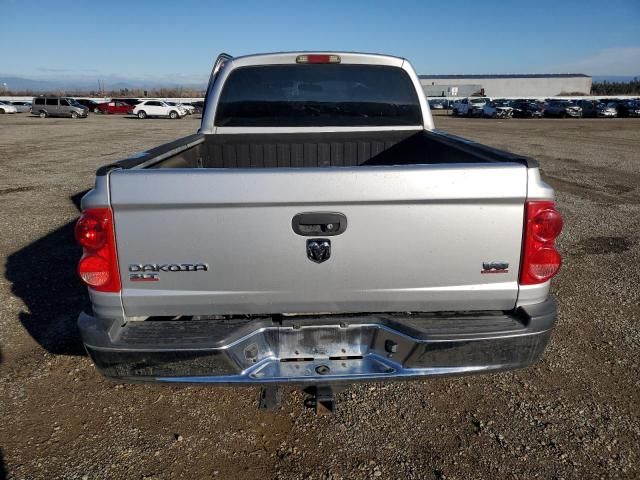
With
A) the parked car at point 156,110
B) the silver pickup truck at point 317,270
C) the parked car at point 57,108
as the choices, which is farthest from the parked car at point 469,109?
the silver pickup truck at point 317,270

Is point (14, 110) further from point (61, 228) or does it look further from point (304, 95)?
point (304, 95)

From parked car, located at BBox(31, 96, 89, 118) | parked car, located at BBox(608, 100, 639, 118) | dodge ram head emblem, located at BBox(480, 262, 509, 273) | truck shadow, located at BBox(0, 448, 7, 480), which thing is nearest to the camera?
dodge ram head emblem, located at BBox(480, 262, 509, 273)

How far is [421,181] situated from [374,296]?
623 millimetres

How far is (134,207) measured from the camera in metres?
2.15

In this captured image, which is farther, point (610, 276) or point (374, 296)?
point (610, 276)

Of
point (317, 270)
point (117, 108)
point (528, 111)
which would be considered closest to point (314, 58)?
point (317, 270)

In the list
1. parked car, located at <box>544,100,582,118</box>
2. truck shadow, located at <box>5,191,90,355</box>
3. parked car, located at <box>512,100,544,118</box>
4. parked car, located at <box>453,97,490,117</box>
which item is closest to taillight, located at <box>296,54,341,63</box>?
truck shadow, located at <box>5,191,90,355</box>

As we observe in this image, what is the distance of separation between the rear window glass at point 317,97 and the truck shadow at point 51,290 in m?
2.16

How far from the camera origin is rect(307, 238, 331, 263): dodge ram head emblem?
87.7 inches

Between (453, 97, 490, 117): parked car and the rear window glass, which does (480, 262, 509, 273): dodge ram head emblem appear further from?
(453, 97, 490, 117): parked car

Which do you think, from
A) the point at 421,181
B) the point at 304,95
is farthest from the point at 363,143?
the point at 421,181

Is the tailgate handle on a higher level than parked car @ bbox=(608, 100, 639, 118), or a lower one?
lower

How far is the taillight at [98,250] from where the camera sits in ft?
7.15

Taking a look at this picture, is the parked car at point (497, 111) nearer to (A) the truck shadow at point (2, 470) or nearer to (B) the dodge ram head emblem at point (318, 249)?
(B) the dodge ram head emblem at point (318, 249)
